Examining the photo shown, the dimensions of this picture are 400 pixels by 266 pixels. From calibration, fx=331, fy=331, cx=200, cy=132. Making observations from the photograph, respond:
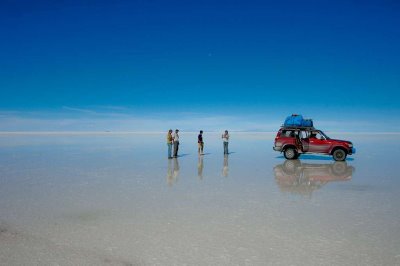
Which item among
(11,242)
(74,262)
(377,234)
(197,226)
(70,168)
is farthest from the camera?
(70,168)

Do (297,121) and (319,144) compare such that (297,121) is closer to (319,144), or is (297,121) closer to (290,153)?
(319,144)

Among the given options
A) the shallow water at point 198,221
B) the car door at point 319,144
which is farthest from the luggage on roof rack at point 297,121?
the shallow water at point 198,221

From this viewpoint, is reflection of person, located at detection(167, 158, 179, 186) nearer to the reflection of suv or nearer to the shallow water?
the shallow water

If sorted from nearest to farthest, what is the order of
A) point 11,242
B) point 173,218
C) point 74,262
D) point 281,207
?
point 74,262
point 11,242
point 173,218
point 281,207

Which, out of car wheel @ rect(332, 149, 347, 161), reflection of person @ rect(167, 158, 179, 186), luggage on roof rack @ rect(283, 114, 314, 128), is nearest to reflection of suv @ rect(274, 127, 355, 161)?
car wheel @ rect(332, 149, 347, 161)

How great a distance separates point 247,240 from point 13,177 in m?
10.3

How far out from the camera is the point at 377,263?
4.74m

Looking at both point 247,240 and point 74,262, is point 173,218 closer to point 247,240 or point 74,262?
point 247,240

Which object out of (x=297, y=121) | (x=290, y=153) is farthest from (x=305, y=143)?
(x=297, y=121)

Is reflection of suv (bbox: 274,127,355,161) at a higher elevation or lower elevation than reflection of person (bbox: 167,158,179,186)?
higher

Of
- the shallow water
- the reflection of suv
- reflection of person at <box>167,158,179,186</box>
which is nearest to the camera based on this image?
the shallow water

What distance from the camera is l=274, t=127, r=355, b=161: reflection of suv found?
20188 millimetres

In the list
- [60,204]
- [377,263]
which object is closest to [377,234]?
[377,263]

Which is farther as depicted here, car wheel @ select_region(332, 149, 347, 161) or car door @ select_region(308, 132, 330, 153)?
car door @ select_region(308, 132, 330, 153)
